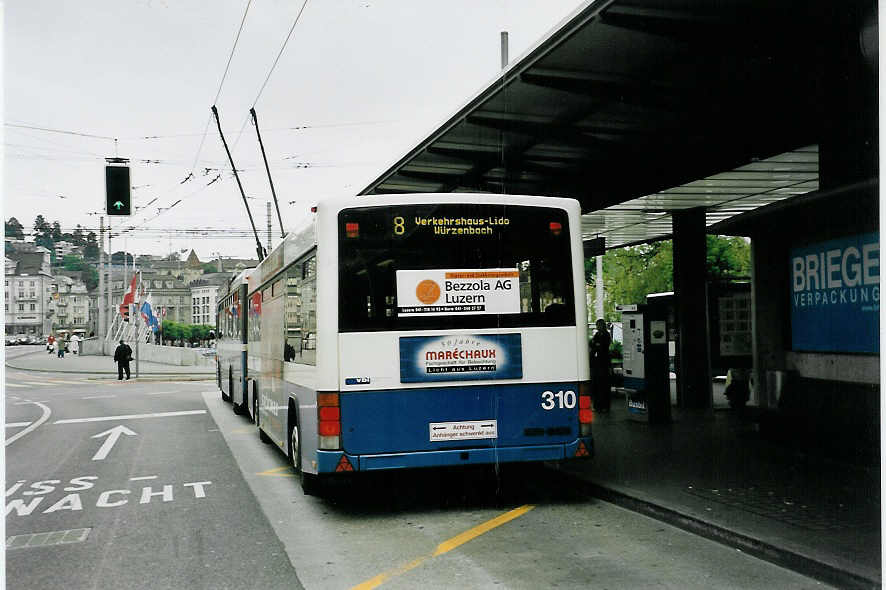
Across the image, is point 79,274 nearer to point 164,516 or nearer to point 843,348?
point 164,516

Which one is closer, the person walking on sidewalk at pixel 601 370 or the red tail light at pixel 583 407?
the red tail light at pixel 583 407

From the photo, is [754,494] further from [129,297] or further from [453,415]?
[129,297]

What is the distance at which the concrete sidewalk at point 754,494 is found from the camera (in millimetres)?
6406

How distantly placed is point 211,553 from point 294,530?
3.27ft

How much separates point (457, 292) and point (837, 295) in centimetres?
446

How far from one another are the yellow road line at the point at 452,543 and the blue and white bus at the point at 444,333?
52 centimetres

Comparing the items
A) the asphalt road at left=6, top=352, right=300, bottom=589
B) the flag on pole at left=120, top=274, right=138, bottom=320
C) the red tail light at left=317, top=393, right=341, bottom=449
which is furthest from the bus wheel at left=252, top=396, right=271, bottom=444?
the flag on pole at left=120, top=274, right=138, bottom=320

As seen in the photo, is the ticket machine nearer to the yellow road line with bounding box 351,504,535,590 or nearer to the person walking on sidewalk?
the person walking on sidewalk

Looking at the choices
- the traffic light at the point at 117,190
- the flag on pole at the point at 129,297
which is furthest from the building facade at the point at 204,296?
the traffic light at the point at 117,190

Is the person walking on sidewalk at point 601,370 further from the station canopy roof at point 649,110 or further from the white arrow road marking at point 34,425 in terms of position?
the white arrow road marking at point 34,425

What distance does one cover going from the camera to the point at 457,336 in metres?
8.26

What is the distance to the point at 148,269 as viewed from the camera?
261ft

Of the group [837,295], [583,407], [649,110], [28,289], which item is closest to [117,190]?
[28,289]

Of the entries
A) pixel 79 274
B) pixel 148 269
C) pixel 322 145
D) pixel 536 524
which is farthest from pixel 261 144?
pixel 148 269
